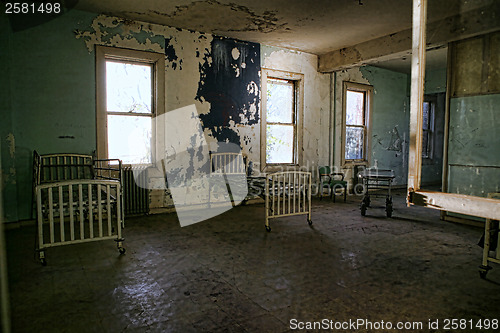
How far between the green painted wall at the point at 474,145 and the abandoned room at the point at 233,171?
0.02m

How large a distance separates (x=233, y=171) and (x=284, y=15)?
108 inches

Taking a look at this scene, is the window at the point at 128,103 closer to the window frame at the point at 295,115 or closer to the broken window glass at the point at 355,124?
the window frame at the point at 295,115

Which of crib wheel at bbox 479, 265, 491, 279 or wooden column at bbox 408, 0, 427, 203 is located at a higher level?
wooden column at bbox 408, 0, 427, 203

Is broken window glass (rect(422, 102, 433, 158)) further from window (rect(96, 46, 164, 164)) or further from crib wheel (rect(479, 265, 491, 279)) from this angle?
window (rect(96, 46, 164, 164))

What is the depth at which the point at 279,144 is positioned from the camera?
22.0 feet

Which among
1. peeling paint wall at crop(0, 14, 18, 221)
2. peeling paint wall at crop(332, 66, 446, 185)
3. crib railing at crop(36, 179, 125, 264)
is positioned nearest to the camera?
crib railing at crop(36, 179, 125, 264)

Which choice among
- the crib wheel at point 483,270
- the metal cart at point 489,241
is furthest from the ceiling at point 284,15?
the crib wheel at point 483,270

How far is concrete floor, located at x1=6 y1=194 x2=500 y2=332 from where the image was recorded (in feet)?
7.12

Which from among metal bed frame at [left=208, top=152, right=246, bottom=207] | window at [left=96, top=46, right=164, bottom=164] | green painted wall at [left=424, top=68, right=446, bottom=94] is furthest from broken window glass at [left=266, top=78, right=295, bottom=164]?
green painted wall at [left=424, top=68, right=446, bottom=94]

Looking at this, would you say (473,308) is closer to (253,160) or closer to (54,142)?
(253,160)

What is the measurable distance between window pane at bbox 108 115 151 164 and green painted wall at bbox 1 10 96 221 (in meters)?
0.32

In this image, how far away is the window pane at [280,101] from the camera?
6.48 metres

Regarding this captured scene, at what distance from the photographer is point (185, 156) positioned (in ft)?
17.9

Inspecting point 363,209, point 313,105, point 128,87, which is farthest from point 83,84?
point 363,209
